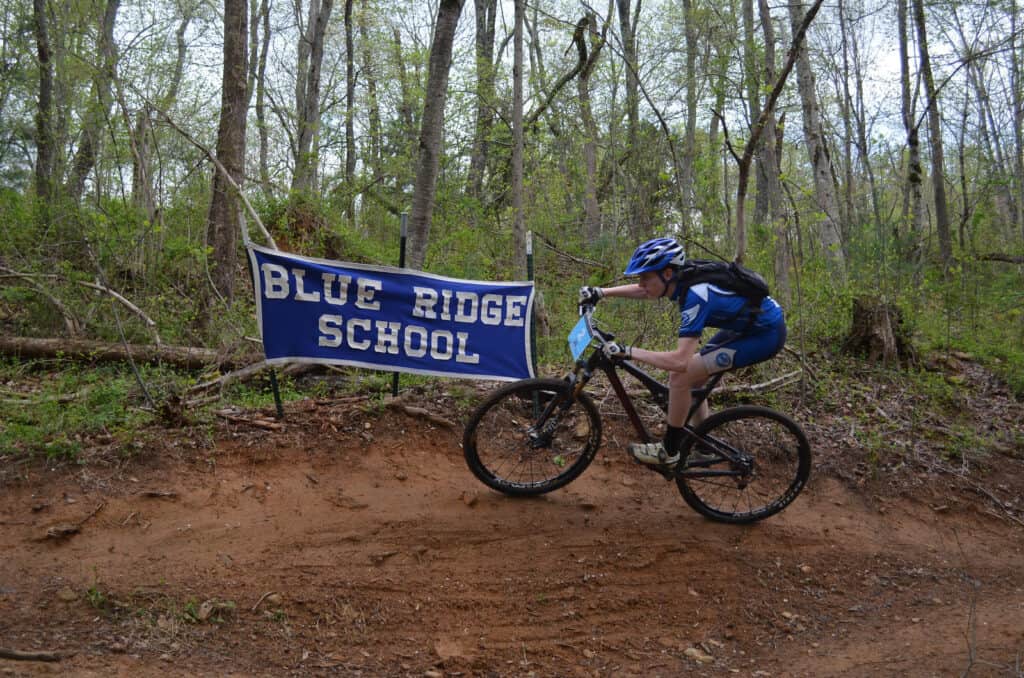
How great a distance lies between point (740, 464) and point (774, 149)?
3.96 metres

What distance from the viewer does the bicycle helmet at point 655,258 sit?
14.4 feet

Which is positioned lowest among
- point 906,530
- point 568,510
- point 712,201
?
point 906,530

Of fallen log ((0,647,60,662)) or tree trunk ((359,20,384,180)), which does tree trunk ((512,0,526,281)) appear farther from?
tree trunk ((359,20,384,180))

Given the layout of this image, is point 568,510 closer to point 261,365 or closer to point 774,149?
point 261,365

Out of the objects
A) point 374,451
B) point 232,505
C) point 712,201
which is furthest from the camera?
point 712,201

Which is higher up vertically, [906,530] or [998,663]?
[906,530]

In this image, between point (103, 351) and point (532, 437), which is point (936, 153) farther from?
point (103, 351)

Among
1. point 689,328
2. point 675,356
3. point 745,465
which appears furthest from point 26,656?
point 745,465

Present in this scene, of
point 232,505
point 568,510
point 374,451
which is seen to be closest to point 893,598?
point 568,510

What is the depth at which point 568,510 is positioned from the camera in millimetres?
4867

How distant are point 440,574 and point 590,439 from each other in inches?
53.9

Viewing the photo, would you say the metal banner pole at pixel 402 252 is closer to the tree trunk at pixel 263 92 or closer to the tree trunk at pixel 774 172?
the tree trunk at pixel 774 172

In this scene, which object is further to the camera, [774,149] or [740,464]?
[774,149]

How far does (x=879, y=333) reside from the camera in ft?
24.7
